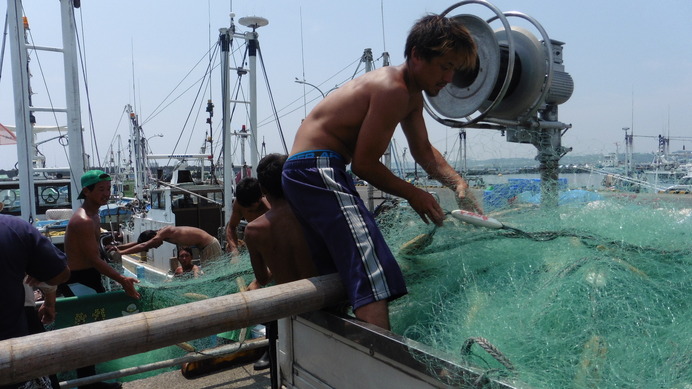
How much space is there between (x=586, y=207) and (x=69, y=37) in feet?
23.2

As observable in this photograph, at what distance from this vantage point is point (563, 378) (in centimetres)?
134

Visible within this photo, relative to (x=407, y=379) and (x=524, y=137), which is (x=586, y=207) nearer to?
(x=524, y=137)

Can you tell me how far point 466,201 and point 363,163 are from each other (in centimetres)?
73

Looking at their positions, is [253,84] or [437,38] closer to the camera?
[437,38]

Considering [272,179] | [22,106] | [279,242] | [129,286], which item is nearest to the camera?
[279,242]

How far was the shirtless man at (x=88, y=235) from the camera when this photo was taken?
15.0ft

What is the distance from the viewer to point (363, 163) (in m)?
2.09

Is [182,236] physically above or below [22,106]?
below

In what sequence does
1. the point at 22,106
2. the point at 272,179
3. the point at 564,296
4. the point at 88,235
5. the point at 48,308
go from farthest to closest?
1. the point at 22,106
2. the point at 88,235
3. the point at 48,308
4. the point at 272,179
5. the point at 564,296

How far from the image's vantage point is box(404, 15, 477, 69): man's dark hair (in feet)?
6.75

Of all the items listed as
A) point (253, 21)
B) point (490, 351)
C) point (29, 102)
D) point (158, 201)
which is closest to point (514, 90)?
point (490, 351)

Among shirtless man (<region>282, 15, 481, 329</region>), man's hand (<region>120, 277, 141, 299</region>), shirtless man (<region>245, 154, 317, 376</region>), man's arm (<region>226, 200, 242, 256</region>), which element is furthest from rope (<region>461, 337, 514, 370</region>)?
man's arm (<region>226, 200, 242, 256</region>)

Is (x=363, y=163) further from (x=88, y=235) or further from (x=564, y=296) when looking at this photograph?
→ (x=88, y=235)

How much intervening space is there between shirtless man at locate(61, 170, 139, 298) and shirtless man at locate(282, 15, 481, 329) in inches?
117
